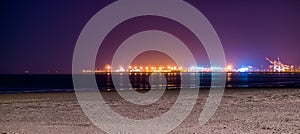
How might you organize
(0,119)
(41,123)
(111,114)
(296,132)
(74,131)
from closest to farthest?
(296,132)
(74,131)
(41,123)
(0,119)
(111,114)

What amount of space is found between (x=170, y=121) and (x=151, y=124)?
895mm

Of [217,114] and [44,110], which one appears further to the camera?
[44,110]

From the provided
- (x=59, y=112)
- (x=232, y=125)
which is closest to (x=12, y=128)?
(x=59, y=112)

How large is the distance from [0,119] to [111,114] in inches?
179

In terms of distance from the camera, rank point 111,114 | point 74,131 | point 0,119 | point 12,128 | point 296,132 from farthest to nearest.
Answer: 1. point 111,114
2. point 0,119
3. point 12,128
4. point 74,131
5. point 296,132

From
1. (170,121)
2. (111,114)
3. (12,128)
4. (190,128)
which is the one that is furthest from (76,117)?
(190,128)

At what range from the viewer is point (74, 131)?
12125mm

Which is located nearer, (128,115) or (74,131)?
(74,131)

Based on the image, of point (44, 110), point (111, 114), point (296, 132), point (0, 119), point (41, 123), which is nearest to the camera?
point (296, 132)

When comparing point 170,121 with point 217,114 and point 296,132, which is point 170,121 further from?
point 296,132

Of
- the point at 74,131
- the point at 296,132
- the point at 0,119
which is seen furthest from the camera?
the point at 0,119

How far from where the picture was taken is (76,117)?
51.2 feet

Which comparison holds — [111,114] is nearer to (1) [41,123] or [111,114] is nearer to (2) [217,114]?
(1) [41,123]

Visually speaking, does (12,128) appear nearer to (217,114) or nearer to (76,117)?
(76,117)
